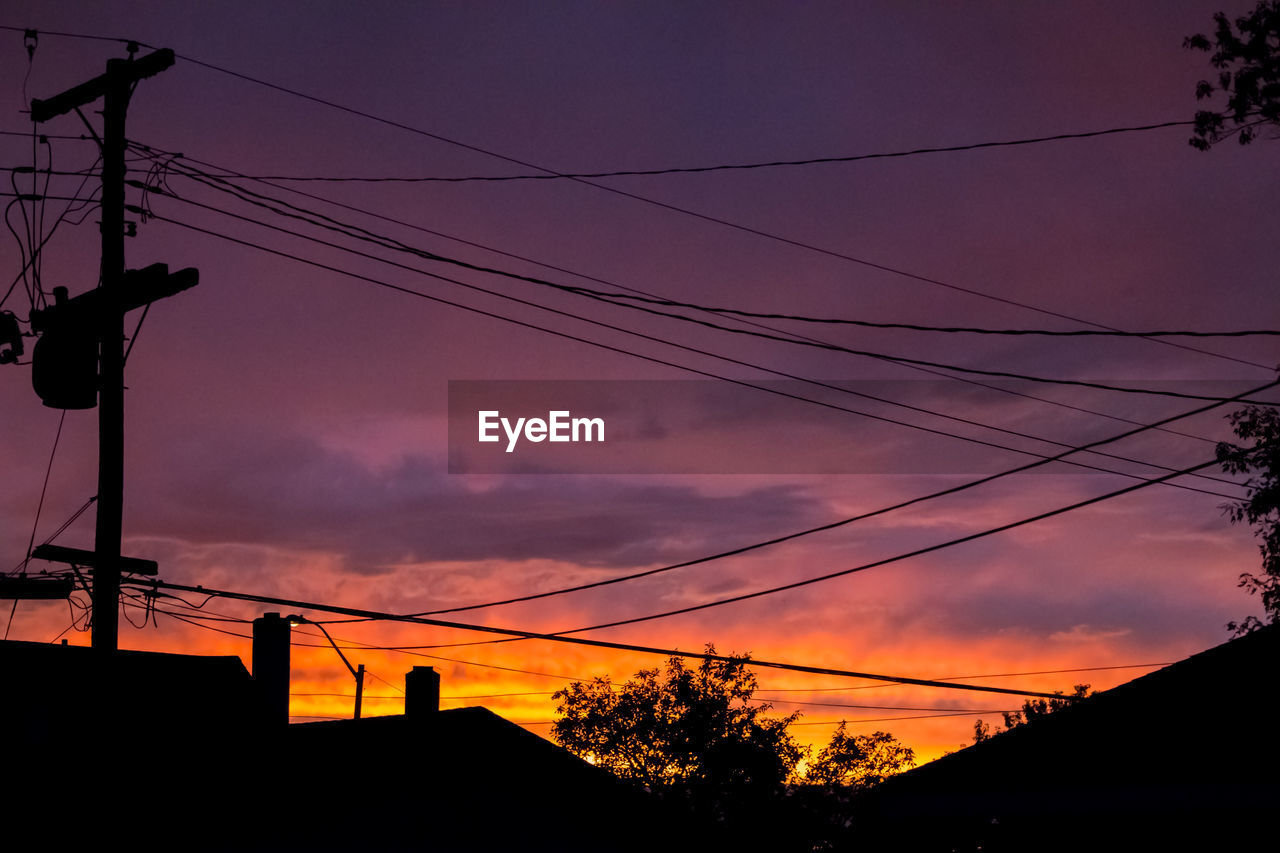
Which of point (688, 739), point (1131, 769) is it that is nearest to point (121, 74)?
point (1131, 769)

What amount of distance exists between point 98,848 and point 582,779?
5.31m

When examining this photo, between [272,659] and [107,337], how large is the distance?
6.57 metres

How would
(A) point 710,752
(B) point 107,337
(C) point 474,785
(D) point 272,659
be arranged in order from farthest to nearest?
(A) point 710,752 < (D) point 272,659 < (B) point 107,337 < (C) point 474,785

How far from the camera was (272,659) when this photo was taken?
2086 centimetres

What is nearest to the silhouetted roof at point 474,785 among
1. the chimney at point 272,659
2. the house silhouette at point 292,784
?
the house silhouette at point 292,784

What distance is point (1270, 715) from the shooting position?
12.1m

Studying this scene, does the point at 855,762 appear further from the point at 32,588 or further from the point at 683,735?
the point at 32,588

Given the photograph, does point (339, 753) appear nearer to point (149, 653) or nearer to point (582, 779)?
point (582, 779)

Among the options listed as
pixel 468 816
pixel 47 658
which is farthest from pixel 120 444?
pixel 468 816

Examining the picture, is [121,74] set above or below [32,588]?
above

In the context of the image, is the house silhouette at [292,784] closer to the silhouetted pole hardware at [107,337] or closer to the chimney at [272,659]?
the silhouetted pole hardware at [107,337]

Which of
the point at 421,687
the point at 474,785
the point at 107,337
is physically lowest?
the point at 474,785

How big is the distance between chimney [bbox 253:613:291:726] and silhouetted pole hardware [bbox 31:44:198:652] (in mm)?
5249

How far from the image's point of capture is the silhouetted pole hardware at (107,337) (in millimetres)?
15562
